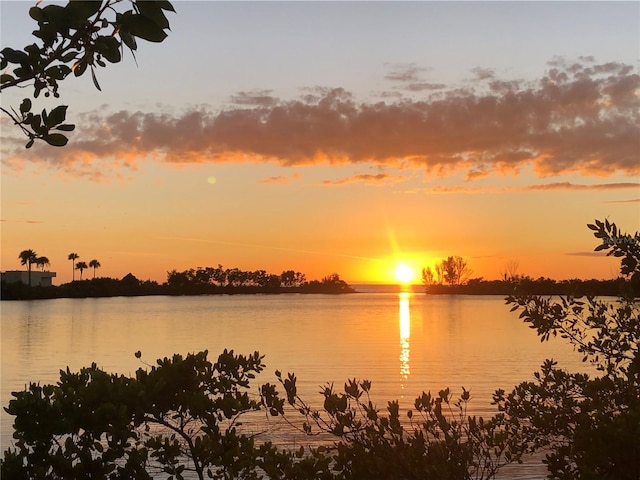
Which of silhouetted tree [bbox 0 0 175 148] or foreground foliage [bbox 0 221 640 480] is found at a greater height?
silhouetted tree [bbox 0 0 175 148]

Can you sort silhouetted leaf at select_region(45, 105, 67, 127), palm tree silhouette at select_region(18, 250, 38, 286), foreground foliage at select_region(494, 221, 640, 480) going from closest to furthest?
silhouetted leaf at select_region(45, 105, 67, 127)
foreground foliage at select_region(494, 221, 640, 480)
palm tree silhouette at select_region(18, 250, 38, 286)

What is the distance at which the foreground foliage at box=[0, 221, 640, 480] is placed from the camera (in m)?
6.00

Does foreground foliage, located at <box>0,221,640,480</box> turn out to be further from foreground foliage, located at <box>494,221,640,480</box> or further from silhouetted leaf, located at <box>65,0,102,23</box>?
silhouetted leaf, located at <box>65,0,102,23</box>

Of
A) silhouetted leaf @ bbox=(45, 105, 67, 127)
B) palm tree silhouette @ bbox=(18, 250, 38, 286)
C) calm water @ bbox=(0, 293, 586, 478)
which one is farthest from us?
palm tree silhouette @ bbox=(18, 250, 38, 286)

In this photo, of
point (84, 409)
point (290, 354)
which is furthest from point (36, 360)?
point (84, 409)

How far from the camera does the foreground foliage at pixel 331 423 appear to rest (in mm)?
6004

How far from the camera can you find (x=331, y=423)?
6953 millimetres

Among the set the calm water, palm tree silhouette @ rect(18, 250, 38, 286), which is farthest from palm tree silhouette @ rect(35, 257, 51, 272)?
the calm water

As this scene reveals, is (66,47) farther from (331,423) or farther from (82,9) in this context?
(331,423)

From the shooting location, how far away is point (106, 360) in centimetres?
4406

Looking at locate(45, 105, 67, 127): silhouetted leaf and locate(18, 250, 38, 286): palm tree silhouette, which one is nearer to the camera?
locate(45, 105, 67, 127): silhouetted leaf

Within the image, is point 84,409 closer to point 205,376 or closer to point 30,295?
point 205,376

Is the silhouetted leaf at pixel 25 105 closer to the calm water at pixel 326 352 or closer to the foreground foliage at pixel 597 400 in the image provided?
the foreground foliage at pixel 597 400

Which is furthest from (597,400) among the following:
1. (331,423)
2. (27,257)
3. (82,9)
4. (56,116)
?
(27,257)
